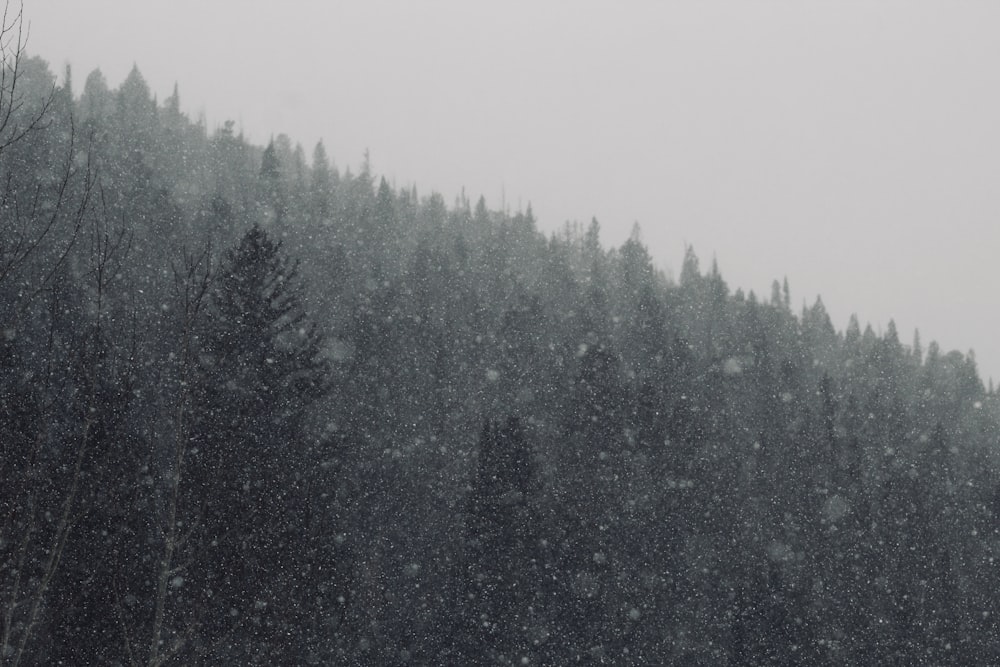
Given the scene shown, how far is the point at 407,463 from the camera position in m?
35.3

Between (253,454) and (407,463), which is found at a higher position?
(407,463)

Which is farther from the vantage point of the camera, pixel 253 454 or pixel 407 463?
pixel 407 463

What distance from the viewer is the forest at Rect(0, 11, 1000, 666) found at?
27.6 feet

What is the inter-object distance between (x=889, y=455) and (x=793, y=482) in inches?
406

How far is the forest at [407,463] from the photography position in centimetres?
841

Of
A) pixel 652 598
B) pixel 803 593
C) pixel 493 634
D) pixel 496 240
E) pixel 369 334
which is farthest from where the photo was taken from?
pixel 496 240

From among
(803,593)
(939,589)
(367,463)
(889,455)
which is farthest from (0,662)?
(889,455)

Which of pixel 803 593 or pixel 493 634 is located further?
pixel 803 593

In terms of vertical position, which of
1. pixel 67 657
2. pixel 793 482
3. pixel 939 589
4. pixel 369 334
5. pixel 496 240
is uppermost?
pixel 496 240

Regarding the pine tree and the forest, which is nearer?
the forest

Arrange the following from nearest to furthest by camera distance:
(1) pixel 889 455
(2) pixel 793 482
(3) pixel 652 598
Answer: (3) pixel 652 598
(2) pixel 793 482
(1) pixel 889 455

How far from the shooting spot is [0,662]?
4.01 metres

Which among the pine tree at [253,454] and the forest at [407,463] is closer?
the forest at [407,463]

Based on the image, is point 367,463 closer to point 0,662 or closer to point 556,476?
point 556,476
